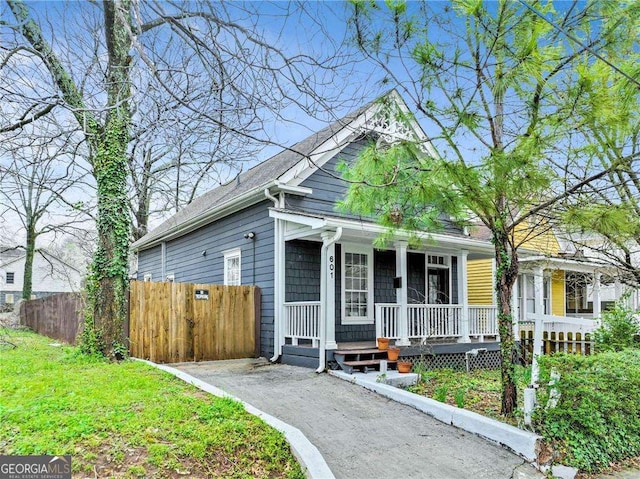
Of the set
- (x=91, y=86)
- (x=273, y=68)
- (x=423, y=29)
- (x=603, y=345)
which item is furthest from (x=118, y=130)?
(x=603, y=345)

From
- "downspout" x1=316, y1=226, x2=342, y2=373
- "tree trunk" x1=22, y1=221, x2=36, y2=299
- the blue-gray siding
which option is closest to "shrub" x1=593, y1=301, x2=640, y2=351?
"downspout" x1=316, y1=226, x2=342, y2=373

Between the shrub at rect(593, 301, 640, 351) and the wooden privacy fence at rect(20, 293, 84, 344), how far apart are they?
35.3ft

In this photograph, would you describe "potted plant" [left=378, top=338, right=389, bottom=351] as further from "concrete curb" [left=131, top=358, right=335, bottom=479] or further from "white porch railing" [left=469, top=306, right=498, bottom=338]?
"concrete curb" [left=131, top=358, right=335, bottom=479]

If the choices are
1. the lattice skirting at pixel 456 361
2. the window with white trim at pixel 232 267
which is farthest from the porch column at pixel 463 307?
the window with white trim at pixel 232 267

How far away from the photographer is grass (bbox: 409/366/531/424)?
672 cm

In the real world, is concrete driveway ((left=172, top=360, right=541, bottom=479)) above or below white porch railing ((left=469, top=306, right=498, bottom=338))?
below

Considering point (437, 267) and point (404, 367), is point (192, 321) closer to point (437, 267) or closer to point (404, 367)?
point (404, 367)

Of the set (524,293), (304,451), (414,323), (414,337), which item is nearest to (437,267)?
(414,323)

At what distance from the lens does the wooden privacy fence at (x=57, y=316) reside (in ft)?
42.1

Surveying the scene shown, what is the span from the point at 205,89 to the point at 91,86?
1.26 metres

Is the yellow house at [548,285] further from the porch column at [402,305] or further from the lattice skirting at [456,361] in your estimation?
the porch column at [402,305]

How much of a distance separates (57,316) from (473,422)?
13829 mm

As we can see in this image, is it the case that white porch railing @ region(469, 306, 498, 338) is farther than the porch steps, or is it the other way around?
white porch railing @ region(469, 306, 498, 338)

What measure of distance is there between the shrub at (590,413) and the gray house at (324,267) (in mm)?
4461
